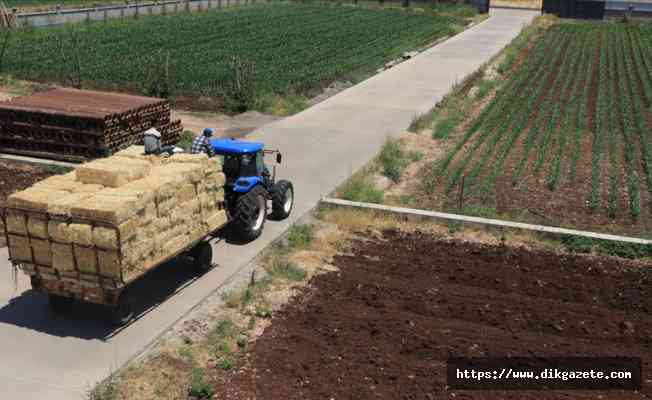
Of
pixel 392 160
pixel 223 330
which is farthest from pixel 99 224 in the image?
pixel 392 160

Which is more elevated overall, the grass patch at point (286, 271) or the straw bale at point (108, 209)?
the straw bale at point (108, 209)

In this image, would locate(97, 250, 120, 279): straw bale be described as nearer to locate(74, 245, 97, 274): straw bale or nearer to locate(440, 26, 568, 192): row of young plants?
locate(74, 245, 97, 274): straw bale

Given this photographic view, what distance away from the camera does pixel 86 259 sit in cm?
1013

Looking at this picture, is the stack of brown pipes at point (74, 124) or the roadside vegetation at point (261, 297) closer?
the roadside vegetation at point (261, 297)

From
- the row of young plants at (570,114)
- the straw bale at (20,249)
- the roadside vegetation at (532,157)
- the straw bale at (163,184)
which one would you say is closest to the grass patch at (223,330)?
the straw bale at (163,184)

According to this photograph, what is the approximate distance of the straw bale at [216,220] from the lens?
12.3 metres

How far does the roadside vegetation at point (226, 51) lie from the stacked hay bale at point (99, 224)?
→ 1457cm

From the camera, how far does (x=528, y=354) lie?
10.3m

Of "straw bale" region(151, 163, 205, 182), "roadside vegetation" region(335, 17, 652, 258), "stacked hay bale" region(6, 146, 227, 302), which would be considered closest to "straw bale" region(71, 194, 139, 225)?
"stacked hay bale" region(6, 146, 227, 302)

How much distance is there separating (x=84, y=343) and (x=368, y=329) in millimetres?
4227

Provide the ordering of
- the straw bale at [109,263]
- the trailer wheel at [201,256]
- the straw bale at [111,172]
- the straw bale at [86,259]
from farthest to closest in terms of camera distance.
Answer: the trailer wheel at [201,256], the straw bale at [111,172], the straw bale at [86,259], the straw bale at [109,263]

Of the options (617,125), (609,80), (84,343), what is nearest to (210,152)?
(84,343)

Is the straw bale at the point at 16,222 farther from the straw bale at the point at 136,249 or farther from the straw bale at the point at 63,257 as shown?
the straw bale at the point at 136,249

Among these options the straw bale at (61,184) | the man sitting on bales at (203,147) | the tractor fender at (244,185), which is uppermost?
the man sitting on bales at (203,147)
